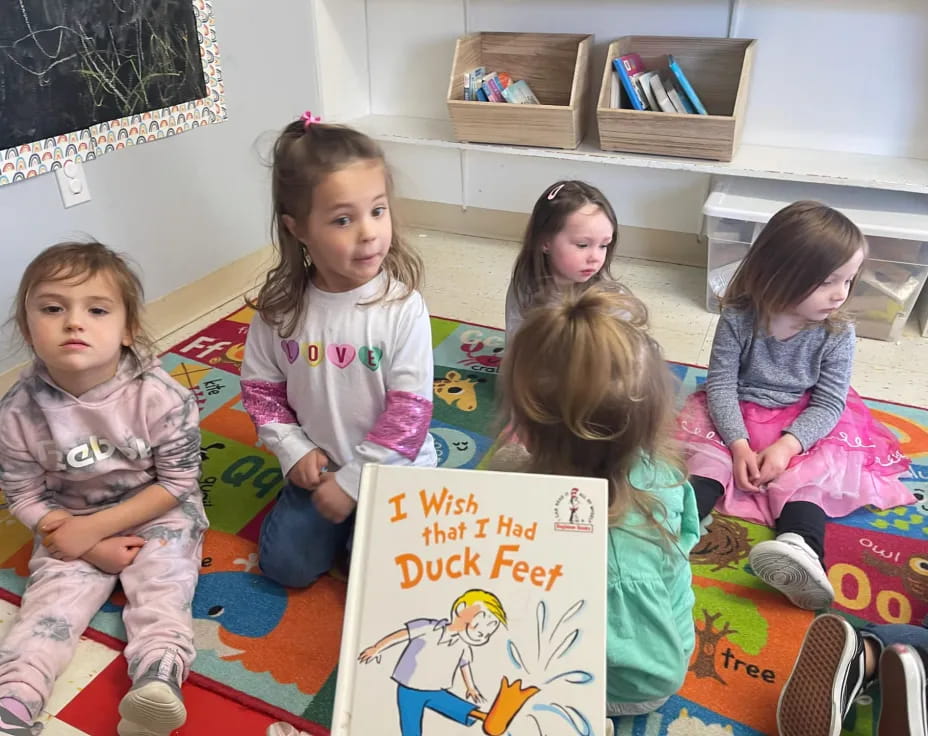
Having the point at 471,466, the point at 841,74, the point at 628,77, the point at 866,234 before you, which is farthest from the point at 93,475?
the point at 841,74

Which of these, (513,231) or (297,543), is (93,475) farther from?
(513,231)

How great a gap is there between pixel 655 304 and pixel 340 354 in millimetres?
1210

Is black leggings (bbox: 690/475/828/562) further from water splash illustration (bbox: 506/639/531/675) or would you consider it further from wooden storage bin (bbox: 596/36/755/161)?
wooden storage bin (bbox: 596/36/755/161)

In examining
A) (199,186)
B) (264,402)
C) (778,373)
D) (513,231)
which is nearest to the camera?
(264,402)

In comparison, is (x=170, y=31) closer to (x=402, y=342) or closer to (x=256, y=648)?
(x=402, y=342)

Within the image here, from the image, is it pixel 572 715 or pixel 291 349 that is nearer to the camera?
pixel 572 715

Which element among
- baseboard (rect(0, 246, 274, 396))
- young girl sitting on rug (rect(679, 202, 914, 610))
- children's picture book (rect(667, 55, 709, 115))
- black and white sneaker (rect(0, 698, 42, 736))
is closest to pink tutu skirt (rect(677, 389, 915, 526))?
young girl sitting on rug (rect(679, 202, 914, 610))

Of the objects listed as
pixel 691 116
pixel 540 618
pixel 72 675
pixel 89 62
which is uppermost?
pixel 89 62

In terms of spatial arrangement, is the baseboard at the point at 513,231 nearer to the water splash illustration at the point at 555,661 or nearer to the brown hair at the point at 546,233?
the brown hair at the point at 546,233

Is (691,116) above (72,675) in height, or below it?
above

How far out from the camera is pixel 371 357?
114 centimetres

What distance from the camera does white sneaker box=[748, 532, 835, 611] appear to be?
42.3 inches

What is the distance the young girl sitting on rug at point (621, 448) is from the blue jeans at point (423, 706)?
0.73ft

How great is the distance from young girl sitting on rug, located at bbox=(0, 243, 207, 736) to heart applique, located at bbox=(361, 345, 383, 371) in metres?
0.29
